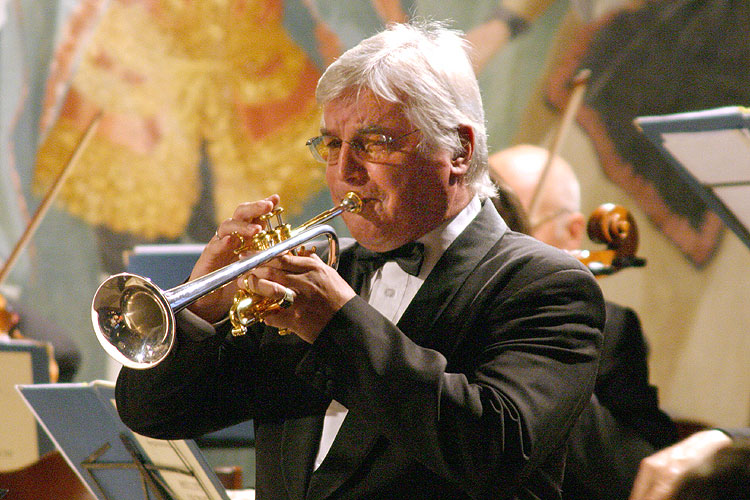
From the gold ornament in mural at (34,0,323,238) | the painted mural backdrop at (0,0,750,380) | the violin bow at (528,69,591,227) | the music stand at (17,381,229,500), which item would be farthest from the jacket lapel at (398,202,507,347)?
the gold ornament in mural at (34,0,323,238)

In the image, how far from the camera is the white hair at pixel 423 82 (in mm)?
1948

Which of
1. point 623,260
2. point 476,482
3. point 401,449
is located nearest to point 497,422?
point 476,482

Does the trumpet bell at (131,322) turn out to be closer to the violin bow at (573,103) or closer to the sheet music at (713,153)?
the sheet music at (713,153)

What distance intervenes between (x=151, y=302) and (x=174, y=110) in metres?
3.85

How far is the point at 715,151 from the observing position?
2.21 metres

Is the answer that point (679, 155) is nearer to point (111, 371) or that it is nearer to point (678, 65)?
point (678, 65)

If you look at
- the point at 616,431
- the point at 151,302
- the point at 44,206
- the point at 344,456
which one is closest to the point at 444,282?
the point at 344,456

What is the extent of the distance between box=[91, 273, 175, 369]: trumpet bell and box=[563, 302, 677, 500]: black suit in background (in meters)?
1.54

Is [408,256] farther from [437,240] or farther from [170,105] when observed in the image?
[170,105]

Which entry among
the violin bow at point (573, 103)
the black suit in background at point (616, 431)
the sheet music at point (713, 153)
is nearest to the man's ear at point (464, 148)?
the sheet music at point (713, 153)

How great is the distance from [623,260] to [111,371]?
3.46 m

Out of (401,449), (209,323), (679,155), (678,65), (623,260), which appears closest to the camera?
(401,449)

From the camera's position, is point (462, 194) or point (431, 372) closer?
point (431, 372)

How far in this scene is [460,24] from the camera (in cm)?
542
